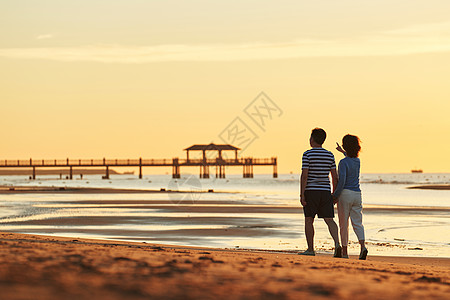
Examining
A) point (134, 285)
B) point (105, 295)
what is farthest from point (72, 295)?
point (134, 285)

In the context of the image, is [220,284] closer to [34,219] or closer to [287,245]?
[287,245]

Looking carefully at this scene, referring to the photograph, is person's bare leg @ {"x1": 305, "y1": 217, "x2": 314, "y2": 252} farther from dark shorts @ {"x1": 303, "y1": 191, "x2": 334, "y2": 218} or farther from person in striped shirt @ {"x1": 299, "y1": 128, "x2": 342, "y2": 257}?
dark shorts @ {"x1": 303, "y1": 191, "x2": 334, "y2": 218}

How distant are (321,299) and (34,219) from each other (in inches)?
680

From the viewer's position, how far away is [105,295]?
4.82 meters

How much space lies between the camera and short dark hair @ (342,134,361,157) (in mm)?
9852

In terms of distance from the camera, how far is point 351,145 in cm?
987

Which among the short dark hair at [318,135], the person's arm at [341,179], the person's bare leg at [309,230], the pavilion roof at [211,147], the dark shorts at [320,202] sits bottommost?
the person's bare leg at [309,230]

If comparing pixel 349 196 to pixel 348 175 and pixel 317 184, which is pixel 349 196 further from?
pixel 317 184

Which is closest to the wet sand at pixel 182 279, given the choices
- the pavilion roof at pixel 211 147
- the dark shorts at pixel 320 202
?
the dark shorts at pixel 320 202

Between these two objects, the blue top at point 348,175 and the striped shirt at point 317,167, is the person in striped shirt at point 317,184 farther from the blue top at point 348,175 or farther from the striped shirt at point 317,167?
the blue top at point 348,175

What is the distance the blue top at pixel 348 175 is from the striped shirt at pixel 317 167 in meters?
0.16

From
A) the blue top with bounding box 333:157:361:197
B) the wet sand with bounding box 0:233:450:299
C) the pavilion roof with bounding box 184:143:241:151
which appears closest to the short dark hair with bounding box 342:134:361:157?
the blue top with bounding box 333:157:361:197

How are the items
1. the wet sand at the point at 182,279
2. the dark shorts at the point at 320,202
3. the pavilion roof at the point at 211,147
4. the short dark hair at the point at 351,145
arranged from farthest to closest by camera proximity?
1. the pavilion roof at the point at 211,147
2. the short dark hair at the point at 351,145
3. the dark shorts at the point at 320,202
4. the wet sand at the point at 182,279

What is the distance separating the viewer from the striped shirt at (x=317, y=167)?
378 inches
